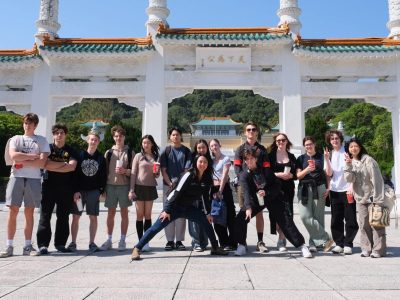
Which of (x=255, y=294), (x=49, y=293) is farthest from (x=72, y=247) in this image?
(x=255, y=294)

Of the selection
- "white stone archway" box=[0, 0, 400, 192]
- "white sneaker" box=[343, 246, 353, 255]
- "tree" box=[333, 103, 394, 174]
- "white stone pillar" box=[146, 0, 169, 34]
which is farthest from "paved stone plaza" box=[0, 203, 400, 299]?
"tree" box=[333, 103, 394, 174]

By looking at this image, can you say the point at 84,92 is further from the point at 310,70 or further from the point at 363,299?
the point at 363,299

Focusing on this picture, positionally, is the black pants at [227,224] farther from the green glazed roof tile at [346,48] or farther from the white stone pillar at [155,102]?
the green glazed roof tile at [346,48]

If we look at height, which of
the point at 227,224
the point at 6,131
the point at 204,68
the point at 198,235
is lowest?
the point at 198,235

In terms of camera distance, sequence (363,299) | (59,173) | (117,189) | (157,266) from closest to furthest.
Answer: (363,299) < (157,266) < (59,173) < (117,189)

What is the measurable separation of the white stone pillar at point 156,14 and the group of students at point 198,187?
6750mm

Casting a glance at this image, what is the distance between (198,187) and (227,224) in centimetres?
95

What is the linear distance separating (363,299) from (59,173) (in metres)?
3.90

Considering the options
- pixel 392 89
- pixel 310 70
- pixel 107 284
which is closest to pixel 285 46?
pixel 310 70

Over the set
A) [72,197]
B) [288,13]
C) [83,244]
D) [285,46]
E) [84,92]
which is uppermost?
[288,13]

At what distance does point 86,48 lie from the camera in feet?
35.2

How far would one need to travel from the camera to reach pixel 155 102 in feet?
35.4

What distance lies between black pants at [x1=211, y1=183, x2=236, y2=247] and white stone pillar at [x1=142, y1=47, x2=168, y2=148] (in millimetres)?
5736

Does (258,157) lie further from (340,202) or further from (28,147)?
(28,147)
